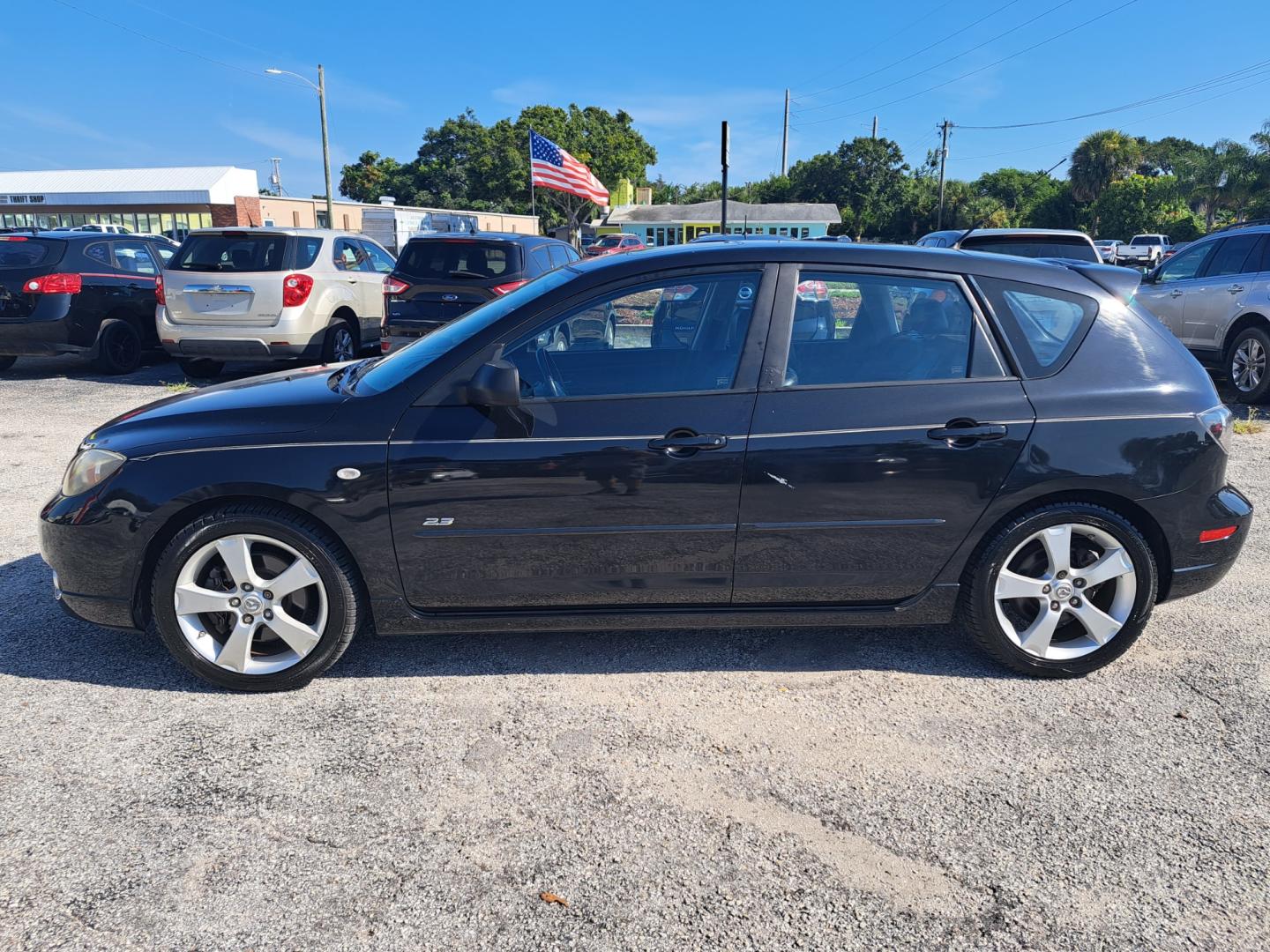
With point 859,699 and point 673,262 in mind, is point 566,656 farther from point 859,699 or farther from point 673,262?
point 673,262

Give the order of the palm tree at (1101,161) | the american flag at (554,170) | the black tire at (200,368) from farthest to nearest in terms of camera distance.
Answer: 1. the palm tree at (1101,161)
2. the american flag at (554,170)
3. the black tire at (200,368)

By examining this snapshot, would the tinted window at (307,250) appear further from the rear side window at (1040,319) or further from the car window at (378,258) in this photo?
the rear side window at (1040,319)

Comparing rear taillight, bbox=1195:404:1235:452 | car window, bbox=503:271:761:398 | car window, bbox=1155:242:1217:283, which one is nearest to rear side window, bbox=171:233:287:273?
car window, bbox=503:271:761:398

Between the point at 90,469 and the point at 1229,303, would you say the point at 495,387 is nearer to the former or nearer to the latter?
the point at 90,469

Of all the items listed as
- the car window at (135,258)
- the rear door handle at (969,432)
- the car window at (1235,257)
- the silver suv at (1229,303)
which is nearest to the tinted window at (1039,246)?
the silver suv at (1229,303)

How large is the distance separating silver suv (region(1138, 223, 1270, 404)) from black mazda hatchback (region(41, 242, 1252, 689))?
6720 mm

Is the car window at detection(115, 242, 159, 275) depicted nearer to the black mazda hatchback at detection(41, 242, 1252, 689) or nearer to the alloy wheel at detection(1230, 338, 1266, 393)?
the black mazda hatchback at detection(41, 242, 1252, 689)

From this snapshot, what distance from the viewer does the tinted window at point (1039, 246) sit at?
10.1 m

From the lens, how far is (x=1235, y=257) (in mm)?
9359

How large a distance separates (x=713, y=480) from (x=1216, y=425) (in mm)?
2016

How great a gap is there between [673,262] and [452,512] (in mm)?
1287

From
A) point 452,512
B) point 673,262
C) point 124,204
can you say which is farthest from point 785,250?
point 124,204

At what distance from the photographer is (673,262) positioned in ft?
11.4

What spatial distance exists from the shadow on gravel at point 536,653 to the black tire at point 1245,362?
7.04 m
